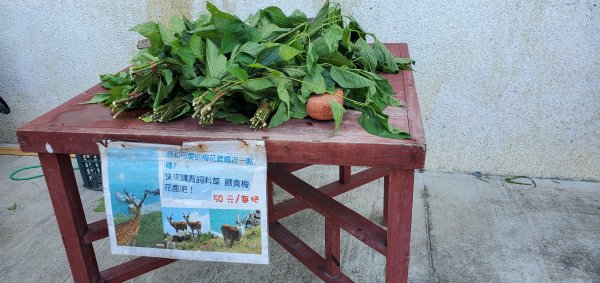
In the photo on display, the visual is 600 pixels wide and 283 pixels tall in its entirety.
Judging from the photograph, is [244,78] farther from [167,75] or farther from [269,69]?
[167,75]

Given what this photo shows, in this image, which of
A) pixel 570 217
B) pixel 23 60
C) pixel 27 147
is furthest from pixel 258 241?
pixel 23 60

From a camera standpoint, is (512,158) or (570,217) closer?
(570,217)

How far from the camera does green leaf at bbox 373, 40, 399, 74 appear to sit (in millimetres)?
1734

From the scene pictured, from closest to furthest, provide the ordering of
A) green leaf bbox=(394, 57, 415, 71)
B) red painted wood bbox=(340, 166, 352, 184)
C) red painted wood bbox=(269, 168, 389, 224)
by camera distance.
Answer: green leaf bbox=(394, 57, 415, 71), red painted wood bbox=(269, 168, 389, 224), red painted wood bbox=(340, 166, 352, 184)

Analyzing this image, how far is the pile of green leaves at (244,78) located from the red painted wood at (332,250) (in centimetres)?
58

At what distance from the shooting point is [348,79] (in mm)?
1362

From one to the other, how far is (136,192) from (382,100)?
77 cm

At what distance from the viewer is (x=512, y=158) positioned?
3037 millimetres

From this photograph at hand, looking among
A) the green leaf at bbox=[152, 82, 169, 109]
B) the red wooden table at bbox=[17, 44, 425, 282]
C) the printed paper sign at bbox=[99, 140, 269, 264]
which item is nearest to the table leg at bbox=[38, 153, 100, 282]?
the red wooden table at bbox=[17, 44, 425, 282]

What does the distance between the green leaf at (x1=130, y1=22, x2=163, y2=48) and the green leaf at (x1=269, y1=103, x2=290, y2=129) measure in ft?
1.46

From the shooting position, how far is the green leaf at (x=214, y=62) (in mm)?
1294

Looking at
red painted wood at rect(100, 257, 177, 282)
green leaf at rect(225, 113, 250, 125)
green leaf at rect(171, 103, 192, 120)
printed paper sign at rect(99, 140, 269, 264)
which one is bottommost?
red painted wood at rect(100, 257, 177, 282)

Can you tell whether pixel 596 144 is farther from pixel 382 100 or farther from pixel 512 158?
pixel 382 100

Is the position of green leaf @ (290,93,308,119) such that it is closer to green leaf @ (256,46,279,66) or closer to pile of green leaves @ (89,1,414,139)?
pile of green leaves @ (89,1,414,139)
